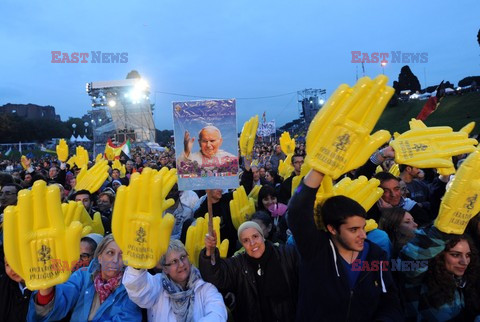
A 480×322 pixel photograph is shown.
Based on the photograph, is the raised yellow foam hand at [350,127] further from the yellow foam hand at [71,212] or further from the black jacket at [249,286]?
the yellow foam hand at [71,212]

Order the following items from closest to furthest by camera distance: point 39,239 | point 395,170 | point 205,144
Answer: point 39,239 → point 205,144 → point 395,170

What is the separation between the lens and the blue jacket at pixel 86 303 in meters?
2.27

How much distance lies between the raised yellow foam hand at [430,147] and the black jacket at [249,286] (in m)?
1.34

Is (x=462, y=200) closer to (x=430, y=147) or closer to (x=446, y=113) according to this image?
(x=430, y=147)

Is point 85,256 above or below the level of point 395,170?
below

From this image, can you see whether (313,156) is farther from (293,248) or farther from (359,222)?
(293,248)

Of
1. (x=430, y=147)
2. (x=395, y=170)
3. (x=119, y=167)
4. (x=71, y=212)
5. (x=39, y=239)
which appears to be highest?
(x=430, y=147)

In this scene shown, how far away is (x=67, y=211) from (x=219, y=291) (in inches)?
85.9

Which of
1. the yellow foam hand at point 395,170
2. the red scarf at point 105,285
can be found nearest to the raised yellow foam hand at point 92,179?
the red scarf at point 105,285

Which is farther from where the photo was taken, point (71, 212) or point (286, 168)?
point (286, 168)

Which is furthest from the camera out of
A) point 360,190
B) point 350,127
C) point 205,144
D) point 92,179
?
point 92,179

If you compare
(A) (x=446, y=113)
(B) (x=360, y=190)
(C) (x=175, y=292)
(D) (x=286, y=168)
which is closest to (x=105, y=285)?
(C) (x=175, y=292)

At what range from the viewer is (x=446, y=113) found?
26078 millimetres

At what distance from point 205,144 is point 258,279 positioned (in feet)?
4.14
